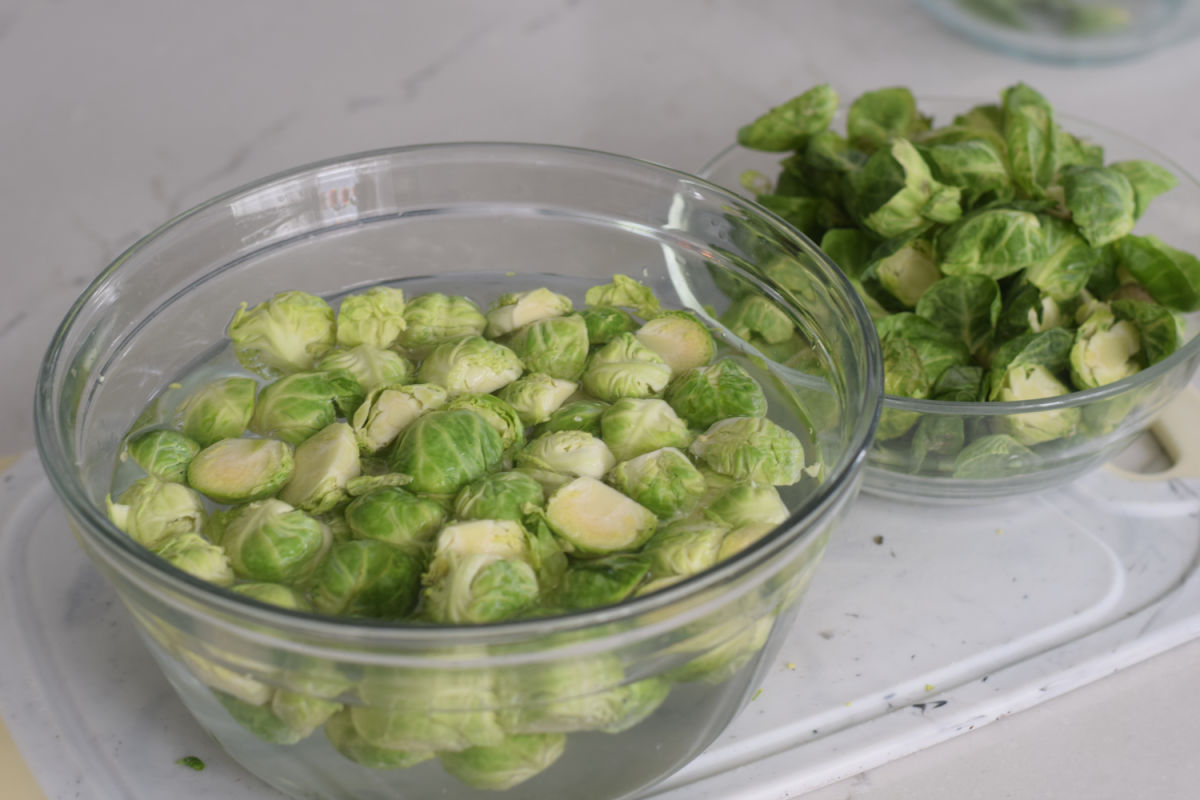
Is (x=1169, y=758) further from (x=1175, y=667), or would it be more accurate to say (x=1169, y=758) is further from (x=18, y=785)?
(x=18, y=785)

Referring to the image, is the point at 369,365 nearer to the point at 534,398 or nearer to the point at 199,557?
the point at 534,398

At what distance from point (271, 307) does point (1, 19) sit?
1.98 metres

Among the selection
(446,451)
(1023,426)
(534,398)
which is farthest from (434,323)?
(1023,426)

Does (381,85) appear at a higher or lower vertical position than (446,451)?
lower

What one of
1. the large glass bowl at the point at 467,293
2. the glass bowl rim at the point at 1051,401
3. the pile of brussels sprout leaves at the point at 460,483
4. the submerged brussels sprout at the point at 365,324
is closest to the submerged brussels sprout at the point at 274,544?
the pile of brussels sprout leaves at the point at 460,483

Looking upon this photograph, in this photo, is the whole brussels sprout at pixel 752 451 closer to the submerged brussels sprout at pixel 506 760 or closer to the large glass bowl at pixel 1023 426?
the large glass bowl at pixel 1023 426

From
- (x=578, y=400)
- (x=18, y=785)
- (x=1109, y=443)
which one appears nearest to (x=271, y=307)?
(x=578, y=400)

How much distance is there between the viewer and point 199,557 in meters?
1.14

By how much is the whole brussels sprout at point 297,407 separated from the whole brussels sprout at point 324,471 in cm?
4

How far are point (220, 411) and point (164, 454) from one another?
89 millimetres

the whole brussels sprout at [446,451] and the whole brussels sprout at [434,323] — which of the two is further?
the whole brussels sprout at [434,323]

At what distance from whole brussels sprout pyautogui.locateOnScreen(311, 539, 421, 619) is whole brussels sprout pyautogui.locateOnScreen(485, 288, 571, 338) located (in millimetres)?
442

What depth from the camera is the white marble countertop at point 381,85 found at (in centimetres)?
243

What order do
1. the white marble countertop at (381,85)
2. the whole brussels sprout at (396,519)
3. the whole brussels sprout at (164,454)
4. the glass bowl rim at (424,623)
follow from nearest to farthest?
the glass bowl rim at (424,623) < the whole brussels sprout at (396,519) < the whole brussels sprout at (164,454) < the white marble countertop at (381,85)
